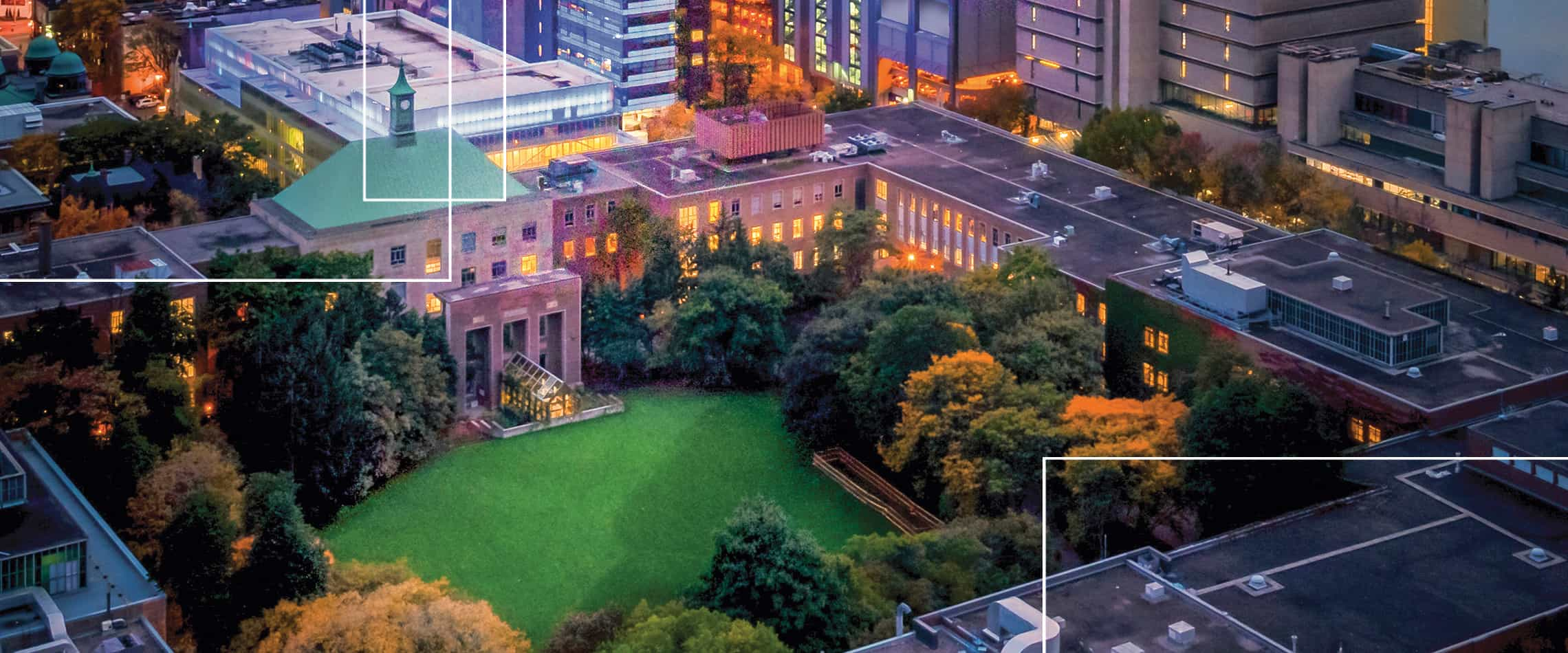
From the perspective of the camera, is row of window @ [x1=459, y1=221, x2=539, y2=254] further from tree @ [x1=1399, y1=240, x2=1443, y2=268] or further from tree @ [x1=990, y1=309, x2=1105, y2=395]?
tree @ [x1=1399, y1=240, x2=1443, y2=268]

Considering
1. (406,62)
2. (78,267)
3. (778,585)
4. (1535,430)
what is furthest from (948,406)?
(406,62)

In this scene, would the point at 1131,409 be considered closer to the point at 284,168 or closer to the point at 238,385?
the point at 238,385

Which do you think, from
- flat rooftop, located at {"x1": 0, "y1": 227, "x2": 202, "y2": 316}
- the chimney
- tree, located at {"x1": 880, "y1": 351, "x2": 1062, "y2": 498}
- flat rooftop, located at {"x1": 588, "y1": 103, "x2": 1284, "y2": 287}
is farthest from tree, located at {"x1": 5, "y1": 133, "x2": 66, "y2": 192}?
tree, located at {"x1": 880, "y1": 351, "x2": 1062, "y2": 498}

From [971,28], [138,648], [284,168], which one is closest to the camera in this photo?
[138,648]

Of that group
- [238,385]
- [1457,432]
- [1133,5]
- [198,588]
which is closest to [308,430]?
[238,385]

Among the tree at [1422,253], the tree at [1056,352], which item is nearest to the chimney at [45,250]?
the tree at [1056,352]

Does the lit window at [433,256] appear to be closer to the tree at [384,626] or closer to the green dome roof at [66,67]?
the tree at [384,626]
